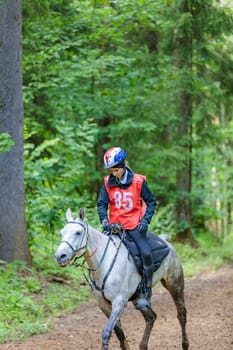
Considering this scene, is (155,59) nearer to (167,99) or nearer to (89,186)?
(167,99)

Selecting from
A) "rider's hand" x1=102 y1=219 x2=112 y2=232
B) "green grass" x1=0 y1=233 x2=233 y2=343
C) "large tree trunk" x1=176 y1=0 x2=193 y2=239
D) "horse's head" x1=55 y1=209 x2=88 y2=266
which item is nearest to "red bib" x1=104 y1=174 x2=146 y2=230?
"rider's hand" x1=102 y1=219 x2=112 y2=232

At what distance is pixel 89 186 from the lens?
20062mm

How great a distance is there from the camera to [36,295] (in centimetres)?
1059

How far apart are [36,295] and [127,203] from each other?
14.1 ft

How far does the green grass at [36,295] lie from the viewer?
349 inches

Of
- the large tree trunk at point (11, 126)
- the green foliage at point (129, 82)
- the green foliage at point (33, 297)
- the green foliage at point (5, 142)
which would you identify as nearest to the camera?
the green foliage at point (33, 297)

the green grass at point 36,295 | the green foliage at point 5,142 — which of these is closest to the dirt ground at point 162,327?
the green grass at point 36,295

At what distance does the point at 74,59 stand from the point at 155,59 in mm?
3167

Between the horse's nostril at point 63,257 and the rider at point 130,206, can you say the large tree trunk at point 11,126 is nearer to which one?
the rider at point 130,206

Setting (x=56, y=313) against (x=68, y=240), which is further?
(x=56, y=313)

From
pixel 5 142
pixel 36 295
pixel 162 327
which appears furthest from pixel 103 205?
pixel 36 295

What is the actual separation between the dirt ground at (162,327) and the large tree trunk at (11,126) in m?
1.91

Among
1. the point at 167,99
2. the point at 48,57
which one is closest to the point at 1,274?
the point at 48,57

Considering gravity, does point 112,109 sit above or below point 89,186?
above
